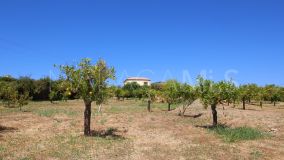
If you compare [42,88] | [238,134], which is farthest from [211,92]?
[42,88]

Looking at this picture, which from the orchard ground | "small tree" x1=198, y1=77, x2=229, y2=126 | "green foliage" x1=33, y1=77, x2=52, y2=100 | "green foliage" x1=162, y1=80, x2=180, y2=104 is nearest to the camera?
the orchard ground

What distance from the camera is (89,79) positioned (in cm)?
2669

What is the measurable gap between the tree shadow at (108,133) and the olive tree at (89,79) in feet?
9.66

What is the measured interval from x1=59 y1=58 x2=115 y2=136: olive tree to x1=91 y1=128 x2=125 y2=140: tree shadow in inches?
116

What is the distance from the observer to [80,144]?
76.1 ft

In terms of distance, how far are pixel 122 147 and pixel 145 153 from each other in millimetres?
2264

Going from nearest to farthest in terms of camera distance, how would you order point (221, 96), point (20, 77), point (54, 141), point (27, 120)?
1. point (54, 141)
2. point (221, 96)
3. point (27, 120)
4. point (20, 77)

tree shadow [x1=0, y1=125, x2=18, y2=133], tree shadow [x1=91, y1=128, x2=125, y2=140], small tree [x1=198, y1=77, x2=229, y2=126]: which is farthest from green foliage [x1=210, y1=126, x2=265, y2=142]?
tree shadow [x1=0, y1=125, x2=18, y2=133]

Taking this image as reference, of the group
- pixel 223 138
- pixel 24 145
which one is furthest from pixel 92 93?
pixel 223 138

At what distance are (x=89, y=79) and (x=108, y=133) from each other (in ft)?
18.1

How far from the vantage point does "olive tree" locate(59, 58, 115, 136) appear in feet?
86.6

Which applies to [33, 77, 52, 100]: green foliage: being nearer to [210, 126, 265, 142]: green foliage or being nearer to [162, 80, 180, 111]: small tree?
[162, 80, 180, 111]: small tree

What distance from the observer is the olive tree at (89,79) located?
1040 inches

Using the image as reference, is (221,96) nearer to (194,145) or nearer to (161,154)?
(194,145)
